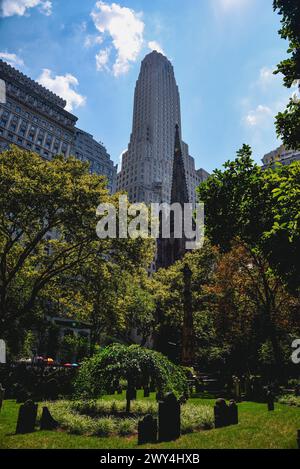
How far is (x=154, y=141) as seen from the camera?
12775 centimetres

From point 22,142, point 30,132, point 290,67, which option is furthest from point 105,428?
point 30,132

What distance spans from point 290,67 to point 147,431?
1317cm

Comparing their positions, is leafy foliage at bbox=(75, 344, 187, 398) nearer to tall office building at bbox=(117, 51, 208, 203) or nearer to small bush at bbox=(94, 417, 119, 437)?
small bush at bbox=(94, 417, 119, 437)

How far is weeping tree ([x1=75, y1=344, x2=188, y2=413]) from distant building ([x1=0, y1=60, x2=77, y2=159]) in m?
62.6

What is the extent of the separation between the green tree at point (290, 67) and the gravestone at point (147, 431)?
36.7ft

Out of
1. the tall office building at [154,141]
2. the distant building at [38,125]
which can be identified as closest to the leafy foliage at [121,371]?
the distant building at [38,125]

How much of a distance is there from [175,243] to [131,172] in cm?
6522

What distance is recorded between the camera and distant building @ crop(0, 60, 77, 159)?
2635 inches

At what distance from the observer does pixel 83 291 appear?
66.6ft

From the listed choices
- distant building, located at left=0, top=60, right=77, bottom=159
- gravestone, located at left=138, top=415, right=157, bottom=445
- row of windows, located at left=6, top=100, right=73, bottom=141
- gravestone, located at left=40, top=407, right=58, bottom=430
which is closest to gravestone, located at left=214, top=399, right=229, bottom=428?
gravestone, located at left=138, top=415, right=157, bottom=445

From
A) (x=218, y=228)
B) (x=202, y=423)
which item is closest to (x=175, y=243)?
(x=218, y=228)

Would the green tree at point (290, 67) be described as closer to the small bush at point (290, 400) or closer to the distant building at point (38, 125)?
the small bush at point (290, 400)

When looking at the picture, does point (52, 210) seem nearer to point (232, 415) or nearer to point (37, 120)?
point (232, 415)
